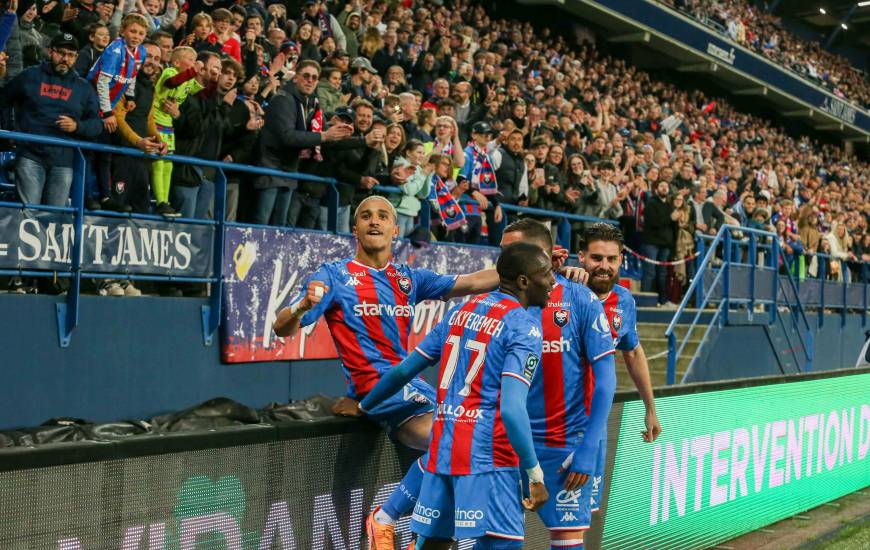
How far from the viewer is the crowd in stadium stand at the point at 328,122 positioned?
8.53 m

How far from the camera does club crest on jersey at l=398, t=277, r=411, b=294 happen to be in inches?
192

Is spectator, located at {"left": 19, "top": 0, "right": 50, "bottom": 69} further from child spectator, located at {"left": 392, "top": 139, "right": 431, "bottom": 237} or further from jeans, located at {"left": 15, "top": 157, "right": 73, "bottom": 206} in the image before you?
child spectator, located at {"left": 392, "top": 139, "right": 431, "bottom": 237}

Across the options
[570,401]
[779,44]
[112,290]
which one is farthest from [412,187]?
[779,44]

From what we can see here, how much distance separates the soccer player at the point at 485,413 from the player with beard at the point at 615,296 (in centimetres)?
123

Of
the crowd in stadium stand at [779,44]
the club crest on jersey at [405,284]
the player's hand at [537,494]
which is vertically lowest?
the player's hand at [537,494]

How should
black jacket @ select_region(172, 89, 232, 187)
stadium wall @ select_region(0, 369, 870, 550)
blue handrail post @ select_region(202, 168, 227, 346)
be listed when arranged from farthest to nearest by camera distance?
blue handrail post @ select_region(202, 168, 227, 346)
black jacket @ select_region(172, 89, 232, 187)
stadium wall @ select_region(0, 369, 870, 550)

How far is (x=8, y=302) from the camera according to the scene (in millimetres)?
7660

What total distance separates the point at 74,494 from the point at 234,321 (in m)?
6.03

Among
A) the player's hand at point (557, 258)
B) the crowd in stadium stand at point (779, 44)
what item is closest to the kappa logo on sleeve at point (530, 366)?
the player's hand at point (557, 258)

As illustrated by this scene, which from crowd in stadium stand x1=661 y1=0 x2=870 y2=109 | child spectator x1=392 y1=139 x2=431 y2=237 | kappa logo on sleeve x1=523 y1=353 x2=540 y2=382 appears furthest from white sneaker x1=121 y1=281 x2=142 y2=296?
crowd in stadium stand x1=661 y1=0 x2=870 y2=109

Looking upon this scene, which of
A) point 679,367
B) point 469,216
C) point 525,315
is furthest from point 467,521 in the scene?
point 679,367

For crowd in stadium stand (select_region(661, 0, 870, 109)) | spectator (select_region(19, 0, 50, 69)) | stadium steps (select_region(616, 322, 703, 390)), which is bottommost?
stadium steps (select_region(616, 322, 703, 390))

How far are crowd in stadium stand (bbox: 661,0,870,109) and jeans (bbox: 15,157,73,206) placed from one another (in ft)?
80.4

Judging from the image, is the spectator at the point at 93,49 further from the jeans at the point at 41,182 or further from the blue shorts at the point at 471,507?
the blue shorts at the point at 471,507
